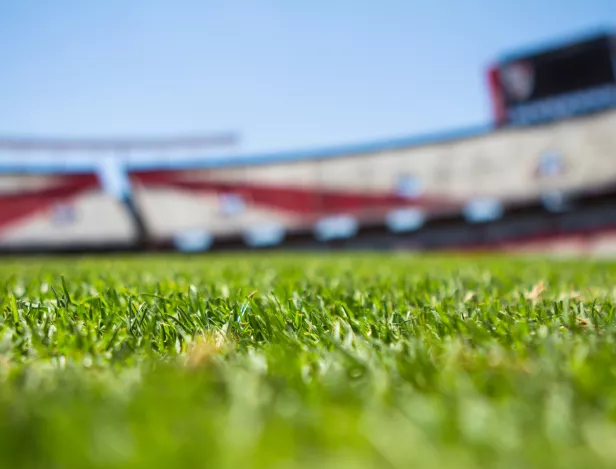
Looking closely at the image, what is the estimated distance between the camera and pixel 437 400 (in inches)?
24.5

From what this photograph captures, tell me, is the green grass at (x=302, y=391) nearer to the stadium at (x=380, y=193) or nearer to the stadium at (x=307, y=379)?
the stadium at (x=307, y=379)

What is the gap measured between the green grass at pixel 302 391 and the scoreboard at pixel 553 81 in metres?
30.0

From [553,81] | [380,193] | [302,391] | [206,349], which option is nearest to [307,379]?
[302,391]

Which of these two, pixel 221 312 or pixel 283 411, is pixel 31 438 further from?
pixel 221 312

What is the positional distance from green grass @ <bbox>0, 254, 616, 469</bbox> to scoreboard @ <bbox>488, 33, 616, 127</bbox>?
2997 centimetres

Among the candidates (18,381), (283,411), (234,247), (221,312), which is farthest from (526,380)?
(234,247)

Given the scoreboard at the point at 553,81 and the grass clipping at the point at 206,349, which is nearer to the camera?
the grass clipping at the point at 206,349

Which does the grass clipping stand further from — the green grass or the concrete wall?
the concrete wall

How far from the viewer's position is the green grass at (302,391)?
0.44m

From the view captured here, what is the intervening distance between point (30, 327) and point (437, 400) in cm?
101

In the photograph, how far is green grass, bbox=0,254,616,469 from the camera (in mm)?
438

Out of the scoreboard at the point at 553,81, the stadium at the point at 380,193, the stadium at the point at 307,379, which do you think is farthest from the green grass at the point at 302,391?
the scoreboard at the point at 553,81

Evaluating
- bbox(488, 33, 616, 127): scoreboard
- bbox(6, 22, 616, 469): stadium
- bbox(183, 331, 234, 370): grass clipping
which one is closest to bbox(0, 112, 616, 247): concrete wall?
bbox(488, 33, 616, 127): scoreboard

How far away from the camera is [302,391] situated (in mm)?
702
